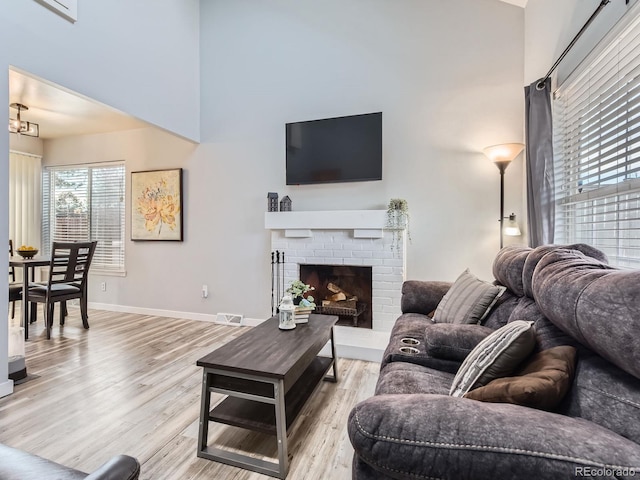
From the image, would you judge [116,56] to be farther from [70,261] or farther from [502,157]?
[502,157]

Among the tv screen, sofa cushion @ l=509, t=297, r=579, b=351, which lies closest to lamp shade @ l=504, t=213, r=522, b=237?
the tv screen

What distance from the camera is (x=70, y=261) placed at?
348 cm

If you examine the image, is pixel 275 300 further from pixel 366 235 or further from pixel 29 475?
pixel 29 475

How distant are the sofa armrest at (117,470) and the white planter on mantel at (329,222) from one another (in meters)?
2.76

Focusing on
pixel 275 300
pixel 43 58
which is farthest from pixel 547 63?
pixel 43 58

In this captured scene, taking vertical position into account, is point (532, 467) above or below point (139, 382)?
above

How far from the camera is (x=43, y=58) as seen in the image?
2381 mm

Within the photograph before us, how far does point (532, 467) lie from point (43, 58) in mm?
3515

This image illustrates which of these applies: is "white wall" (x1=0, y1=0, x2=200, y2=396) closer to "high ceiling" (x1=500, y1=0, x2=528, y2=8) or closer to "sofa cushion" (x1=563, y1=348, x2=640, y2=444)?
"sofa cushion" (x1=563, y1=348, x2=640, y2=444)

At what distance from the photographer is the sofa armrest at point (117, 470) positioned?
0.66 metres

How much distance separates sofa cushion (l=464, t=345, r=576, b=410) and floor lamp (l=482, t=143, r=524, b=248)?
7.14 ft

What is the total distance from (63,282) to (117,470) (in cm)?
363

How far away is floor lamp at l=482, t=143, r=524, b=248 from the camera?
108 inches

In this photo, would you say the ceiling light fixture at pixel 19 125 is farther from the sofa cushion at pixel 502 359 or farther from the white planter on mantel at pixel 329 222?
the sofa cushion at pixel 502 359
